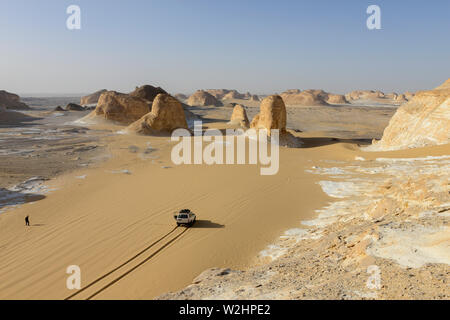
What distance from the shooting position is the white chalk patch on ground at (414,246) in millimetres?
4105

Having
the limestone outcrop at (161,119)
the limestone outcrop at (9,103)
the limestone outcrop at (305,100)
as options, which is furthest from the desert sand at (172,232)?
the limestone outcrop at (305,100)

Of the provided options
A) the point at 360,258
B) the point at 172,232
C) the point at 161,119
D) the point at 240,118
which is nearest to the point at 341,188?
the point at 172,232

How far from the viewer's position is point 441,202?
6.26 meters

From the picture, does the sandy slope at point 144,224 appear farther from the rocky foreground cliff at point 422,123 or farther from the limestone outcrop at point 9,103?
the limestone outcrop at point 9,103

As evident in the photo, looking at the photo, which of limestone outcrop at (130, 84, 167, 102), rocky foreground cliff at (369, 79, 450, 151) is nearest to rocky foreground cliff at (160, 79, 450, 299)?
rocky foreground cliff at (369, 79, 450, 151)

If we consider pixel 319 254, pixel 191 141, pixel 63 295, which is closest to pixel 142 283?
pixel 63 295

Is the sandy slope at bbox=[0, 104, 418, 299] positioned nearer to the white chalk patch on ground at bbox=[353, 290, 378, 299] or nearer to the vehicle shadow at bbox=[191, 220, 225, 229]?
the vehicle shadow at bbox=[191, 220, 225, 229]

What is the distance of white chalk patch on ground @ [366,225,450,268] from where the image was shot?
4.11 meters

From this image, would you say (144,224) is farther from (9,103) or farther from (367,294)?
(9,103)

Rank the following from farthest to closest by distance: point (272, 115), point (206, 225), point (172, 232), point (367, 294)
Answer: point (272, 115) → point (206, 225) → point (172, 232) → point (367, 294)

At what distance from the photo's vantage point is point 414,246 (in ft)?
14.9

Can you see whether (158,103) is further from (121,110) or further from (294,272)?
(294,272)
